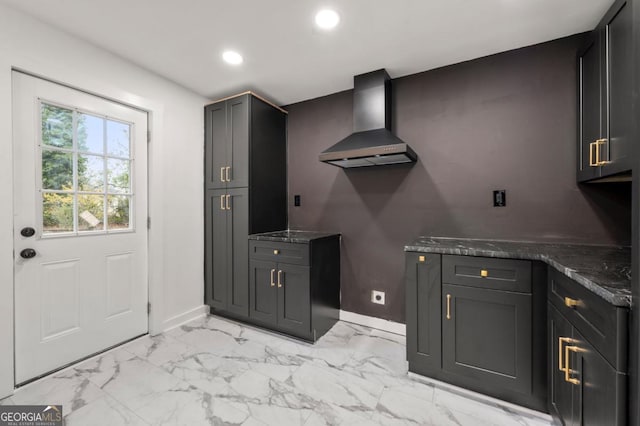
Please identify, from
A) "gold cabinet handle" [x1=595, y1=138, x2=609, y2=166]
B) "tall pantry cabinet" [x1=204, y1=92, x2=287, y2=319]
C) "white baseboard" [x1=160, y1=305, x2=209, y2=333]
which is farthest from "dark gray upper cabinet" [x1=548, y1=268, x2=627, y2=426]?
"white baseboard" [x1=160, y1=305, x2=209, y2=333]

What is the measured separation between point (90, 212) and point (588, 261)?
3303mm

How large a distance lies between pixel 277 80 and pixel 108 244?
2105 millimetres

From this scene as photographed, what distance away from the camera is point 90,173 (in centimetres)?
204

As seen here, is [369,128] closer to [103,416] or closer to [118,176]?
[118,176]

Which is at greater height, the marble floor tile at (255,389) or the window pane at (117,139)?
the window pane at (117,139)

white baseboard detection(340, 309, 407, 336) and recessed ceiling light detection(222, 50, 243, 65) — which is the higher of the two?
recessed ceiling light detection(222, 50, 243, 65)

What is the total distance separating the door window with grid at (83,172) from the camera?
1820mm

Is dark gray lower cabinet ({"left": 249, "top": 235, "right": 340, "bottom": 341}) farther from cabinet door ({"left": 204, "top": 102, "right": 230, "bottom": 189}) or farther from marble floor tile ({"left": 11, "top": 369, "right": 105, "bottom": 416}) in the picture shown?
marble floor tile ({"left": 11, "top": 369, "right": 105, "bottom": 416})

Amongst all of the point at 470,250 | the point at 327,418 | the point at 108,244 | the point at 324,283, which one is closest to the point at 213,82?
the point at 108,244

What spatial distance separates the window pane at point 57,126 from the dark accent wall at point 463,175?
1.99 metres

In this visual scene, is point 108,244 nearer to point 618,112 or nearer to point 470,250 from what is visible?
point 470,250

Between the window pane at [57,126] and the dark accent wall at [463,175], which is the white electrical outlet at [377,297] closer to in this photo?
the dark accent wall at [463,175]

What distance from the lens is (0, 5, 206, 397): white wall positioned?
5.24ft

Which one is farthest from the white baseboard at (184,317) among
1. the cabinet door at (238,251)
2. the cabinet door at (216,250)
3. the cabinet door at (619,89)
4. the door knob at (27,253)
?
the cabinet door at (619,89)
